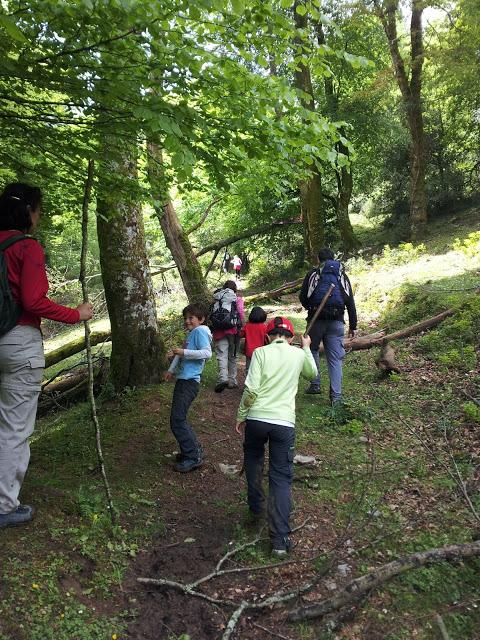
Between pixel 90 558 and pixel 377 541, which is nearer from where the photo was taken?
pixel 90 558

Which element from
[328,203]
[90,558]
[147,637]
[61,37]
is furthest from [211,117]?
[328,203]

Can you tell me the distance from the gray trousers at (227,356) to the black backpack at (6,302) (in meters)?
4.69

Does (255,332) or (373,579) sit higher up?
(255,332)

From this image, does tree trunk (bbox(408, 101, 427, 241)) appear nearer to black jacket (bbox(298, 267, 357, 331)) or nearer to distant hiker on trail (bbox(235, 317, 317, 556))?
black jacket (bbox(298, 267, 357, 331))

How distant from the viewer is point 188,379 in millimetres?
5121

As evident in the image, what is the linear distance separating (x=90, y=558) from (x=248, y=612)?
1.25 meters

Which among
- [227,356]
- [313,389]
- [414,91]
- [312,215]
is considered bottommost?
[313,389]

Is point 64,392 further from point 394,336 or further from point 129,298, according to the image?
point 394,336

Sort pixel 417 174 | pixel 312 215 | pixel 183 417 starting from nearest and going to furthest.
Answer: pixel 183 417 < pixel 312 215 < pixel 417 174

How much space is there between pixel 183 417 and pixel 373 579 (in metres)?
2.53

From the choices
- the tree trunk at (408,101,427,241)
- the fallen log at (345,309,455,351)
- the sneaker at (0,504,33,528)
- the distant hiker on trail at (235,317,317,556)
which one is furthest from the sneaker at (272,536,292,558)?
the tree trunk at (408,101,427,241)

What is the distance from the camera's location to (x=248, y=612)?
3273mm

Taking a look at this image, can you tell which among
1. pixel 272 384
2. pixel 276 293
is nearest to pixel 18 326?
pixel 272 384

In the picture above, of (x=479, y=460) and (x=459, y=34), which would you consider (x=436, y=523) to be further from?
(x=459, y=34)
